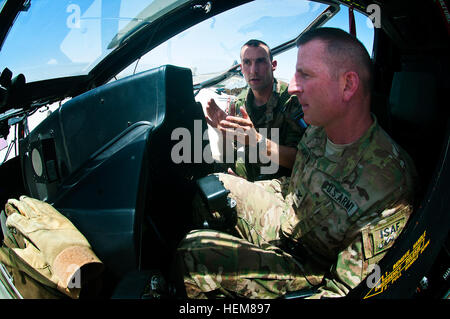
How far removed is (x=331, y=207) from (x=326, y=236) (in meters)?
0.11

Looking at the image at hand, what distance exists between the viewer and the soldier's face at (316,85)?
0.92m

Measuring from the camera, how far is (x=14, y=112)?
127 centimetres

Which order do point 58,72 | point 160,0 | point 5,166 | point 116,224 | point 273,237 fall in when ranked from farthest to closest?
point 160,0
point 58,72
point 5,166
point 273,237
point 116,224

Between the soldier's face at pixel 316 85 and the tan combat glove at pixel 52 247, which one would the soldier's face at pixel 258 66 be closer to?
the soldier's face at pixel 316 85

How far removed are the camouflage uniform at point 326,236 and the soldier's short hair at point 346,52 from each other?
0.67 ft

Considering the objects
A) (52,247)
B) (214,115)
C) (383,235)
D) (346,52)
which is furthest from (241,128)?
(52,247)

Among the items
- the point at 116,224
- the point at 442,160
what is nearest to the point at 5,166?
the point at 116,224

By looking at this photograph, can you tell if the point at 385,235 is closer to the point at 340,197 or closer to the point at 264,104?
the point at 340,197

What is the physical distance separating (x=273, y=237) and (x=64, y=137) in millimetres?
1014

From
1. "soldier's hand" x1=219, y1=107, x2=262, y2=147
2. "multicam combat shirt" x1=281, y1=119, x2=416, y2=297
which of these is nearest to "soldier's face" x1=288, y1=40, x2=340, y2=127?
"multicam combat shirt" x1=281, y1=119, x2=416, y2=297

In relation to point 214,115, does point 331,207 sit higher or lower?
lower

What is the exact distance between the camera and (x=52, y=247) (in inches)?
28.1

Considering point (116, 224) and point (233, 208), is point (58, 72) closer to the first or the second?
point (116, 224)
